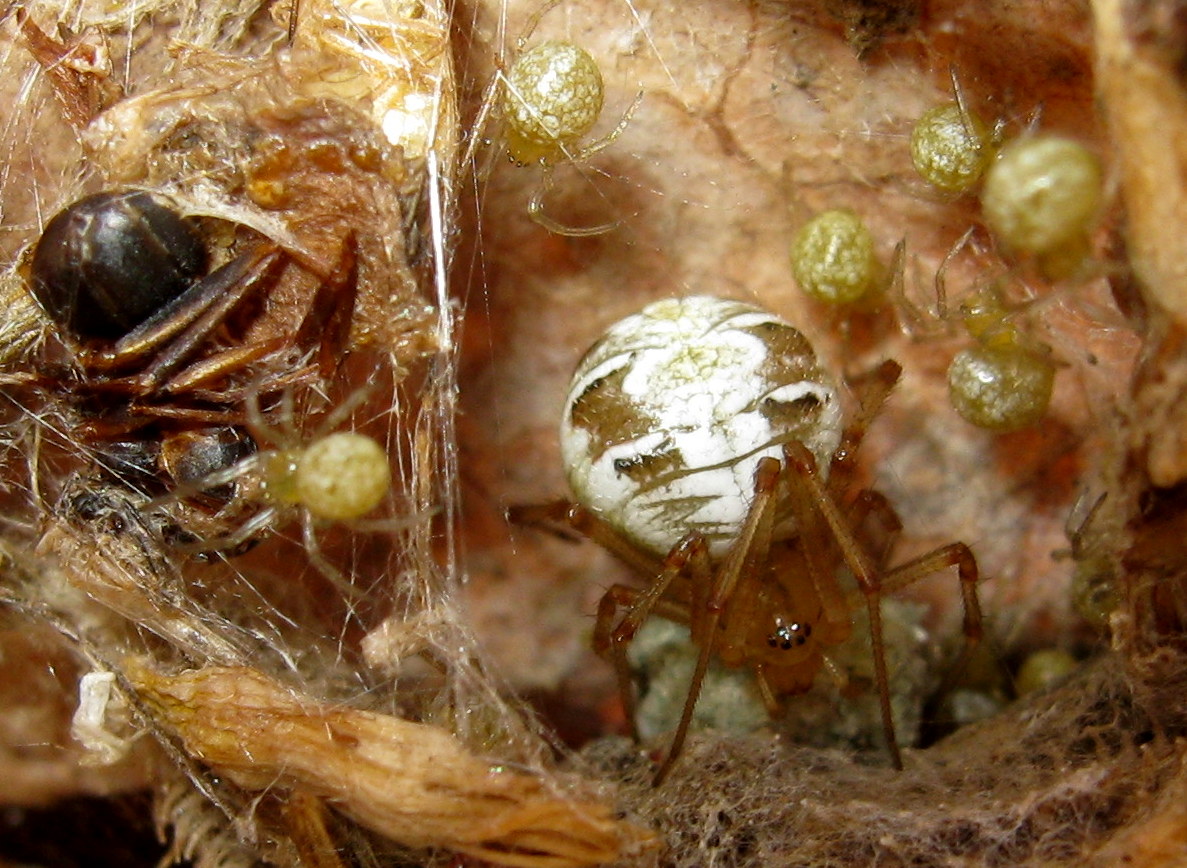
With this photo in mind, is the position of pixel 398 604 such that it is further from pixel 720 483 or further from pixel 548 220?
pixel 548 220

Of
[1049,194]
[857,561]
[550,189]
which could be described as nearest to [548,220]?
[550,189]

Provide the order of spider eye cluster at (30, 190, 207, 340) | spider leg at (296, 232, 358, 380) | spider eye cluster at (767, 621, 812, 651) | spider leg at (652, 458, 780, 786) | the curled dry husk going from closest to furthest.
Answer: the curled dry husk < spider eye cluster at (30, 190, 207, 340) < spider leg at (296, 232, 358, 380) < spider leg at (652, 458, 780, 786) < spider eye cluster at (767, 621, 812, 651)

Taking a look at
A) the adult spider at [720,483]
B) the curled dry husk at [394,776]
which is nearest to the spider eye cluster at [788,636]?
the adult spider at [720,483]

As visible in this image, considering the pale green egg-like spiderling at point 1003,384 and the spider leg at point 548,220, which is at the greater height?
the spider leg at point 548,220

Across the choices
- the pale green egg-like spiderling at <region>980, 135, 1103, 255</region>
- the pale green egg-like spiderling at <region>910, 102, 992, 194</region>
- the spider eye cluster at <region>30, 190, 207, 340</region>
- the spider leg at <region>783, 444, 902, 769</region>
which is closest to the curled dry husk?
the spider leg at <region>783, 444, 902, 769</region>

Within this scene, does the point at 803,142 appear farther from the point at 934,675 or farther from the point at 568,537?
Answer: the point at 934,675

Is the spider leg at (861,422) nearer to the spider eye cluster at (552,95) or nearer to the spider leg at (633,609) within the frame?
the spider leg at (633,609)

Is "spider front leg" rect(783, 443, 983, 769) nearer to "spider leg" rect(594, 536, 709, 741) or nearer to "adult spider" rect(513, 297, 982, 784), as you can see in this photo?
"adult spider" rect(513, 297, 982, 784)
